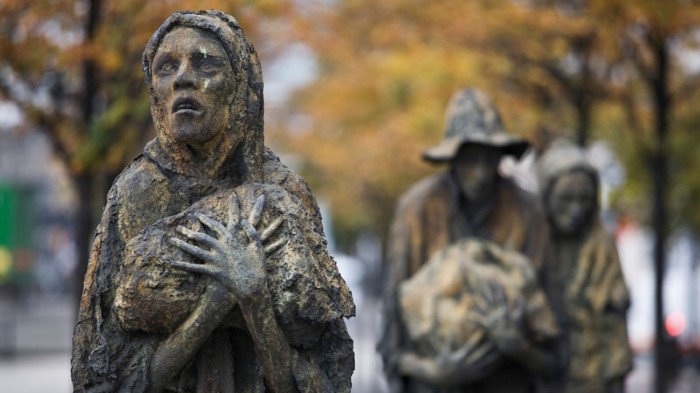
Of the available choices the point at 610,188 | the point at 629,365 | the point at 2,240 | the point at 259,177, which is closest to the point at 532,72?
the point at 610,188

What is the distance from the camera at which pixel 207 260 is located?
200 inches

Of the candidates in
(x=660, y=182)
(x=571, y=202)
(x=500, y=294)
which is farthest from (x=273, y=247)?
(x=660, y=182)

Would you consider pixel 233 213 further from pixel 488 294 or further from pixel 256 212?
pixel 488 294

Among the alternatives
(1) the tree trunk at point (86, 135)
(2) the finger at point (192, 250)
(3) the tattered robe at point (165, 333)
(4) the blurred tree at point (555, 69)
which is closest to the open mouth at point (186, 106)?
(3) the tattered robe at point (165, 333)

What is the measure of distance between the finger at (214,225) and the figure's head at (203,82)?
31 cm

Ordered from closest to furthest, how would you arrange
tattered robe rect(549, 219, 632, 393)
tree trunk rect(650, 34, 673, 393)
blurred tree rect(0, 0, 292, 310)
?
tattered robe rect(549, 219, 632, 393), blurred tree rect(0, 0, 292, 310), tree trunk rect(650, 34, 673, 393)

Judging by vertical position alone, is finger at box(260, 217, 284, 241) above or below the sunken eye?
below

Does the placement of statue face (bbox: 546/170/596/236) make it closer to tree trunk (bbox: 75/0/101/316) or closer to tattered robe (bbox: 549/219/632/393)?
tattered robe (bbox: 549/219/632/393)

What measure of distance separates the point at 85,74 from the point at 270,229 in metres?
7.38

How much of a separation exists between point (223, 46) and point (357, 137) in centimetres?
2722

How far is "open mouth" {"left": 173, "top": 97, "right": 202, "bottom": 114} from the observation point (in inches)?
207

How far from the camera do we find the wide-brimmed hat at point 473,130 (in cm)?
981

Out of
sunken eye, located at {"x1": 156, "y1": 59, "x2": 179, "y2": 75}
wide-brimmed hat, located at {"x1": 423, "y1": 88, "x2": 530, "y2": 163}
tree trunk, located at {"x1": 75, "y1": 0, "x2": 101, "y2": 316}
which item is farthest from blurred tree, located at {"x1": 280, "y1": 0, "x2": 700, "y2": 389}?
sunken eye, located at {"x1": 156, "y1": 59, "x2": 179, "y2": 75}

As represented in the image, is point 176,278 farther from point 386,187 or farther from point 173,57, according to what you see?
point 386,187
